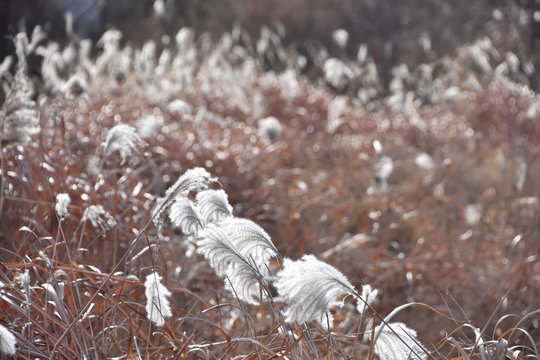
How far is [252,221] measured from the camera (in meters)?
1.65

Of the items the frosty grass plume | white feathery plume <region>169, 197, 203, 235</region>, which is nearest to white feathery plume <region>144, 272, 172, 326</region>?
the frosty grass plume

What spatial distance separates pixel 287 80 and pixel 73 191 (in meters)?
4.03

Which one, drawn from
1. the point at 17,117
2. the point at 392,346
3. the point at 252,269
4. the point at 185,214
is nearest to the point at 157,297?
the point at 185,214

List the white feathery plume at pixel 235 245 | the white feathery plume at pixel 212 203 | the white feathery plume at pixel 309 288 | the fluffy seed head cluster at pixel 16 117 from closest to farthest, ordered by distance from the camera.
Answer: the white feathery plume at pixel 309 288 → the white feathery plume at pixel 235 245 → the white feathery plume at pixel 212 203 → the fluffy seed head cluster at pixel 16 117

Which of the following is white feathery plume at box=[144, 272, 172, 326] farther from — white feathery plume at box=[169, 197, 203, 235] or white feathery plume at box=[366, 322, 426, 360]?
white feathery plume at box=[366, 322, 426, 360]

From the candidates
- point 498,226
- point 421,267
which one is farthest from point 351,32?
point 421,267

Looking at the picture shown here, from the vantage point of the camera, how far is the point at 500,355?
1.49 meters

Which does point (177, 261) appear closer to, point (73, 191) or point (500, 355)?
point (73, 191)

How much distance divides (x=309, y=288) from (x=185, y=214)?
51 centimetres

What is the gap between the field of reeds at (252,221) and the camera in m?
1.52

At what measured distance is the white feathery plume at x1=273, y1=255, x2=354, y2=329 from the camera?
42.4 inches

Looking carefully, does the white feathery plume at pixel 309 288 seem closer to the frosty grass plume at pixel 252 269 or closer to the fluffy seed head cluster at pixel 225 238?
the frosty grass plume at pixel 252 269

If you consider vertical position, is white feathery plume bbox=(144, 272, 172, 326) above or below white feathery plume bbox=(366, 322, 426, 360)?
above

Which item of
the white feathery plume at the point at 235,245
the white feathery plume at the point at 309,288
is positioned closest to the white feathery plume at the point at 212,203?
the white feathery plume at the point at 235,245
